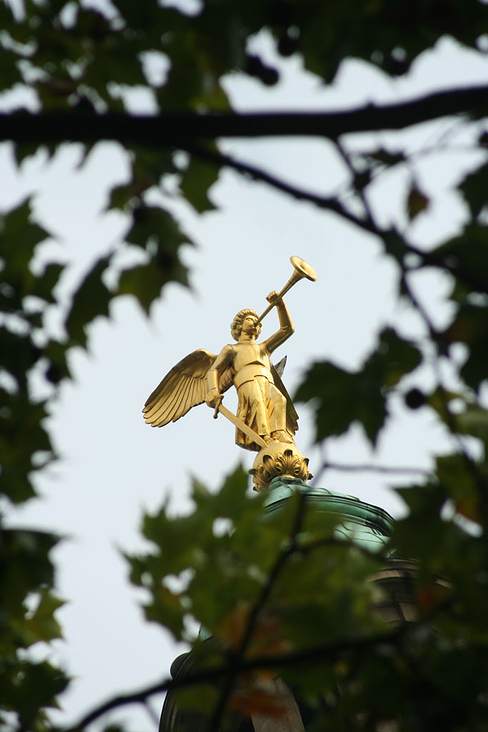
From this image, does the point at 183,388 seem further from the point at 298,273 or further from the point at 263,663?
the point at 263,663

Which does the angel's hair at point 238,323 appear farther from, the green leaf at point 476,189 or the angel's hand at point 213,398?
the green leaf at point 476,189

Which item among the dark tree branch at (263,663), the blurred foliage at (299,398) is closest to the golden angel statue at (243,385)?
the blurred foliage at (299,398)

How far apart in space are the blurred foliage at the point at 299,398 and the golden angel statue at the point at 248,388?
8848 millimetres

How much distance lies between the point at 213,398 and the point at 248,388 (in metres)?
0.52

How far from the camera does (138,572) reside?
12.8 feet

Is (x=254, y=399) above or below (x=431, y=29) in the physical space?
above

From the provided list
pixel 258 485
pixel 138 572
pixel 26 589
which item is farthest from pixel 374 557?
pixel 258 485

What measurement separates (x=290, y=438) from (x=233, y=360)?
1.42m

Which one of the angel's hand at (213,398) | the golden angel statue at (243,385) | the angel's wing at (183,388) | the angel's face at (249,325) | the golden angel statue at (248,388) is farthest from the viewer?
the angel's wing at (183,388)

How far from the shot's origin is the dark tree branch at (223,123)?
3.03 meters

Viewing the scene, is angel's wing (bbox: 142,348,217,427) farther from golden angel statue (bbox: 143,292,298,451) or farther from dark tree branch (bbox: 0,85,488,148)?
dark tree branch (bbox: 0,85,488,148)

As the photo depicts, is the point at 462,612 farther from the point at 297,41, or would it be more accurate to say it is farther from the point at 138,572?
the point at 297,41

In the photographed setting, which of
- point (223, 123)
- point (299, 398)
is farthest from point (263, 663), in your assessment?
point (223, 123)

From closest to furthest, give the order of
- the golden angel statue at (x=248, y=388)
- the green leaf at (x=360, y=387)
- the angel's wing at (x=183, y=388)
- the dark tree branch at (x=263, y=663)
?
the dark tree branch at (x=263, y=663), the green leaf at (x=360, y=387), the golden angel statue at (x=248, y=388), the angel's wing at (x=183, y=388)
